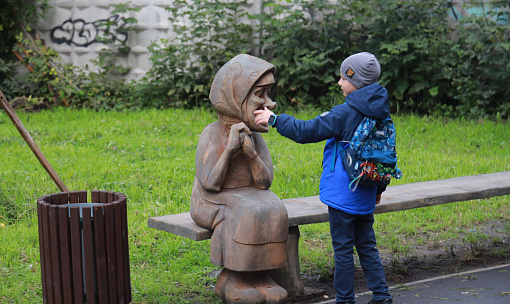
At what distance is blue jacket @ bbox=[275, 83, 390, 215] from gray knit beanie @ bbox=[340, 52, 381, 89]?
49mm

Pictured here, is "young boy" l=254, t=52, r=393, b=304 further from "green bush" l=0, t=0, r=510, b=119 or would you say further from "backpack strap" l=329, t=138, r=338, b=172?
"green bush" l=0, t=0, r=510, b=119

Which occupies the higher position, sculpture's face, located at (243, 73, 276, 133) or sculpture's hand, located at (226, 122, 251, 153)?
sculpture's face, located at (243, 73, 276, 133)

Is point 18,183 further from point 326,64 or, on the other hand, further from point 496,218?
point 326,64

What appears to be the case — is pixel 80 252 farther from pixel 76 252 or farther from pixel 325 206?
pixel 325 206

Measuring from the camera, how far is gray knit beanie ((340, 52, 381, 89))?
12.1 feet

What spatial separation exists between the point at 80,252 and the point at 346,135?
5.53ft

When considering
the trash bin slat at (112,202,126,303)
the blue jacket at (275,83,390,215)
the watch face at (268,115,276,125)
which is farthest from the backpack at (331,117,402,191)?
the trash bin slat at (112,202,126,303)

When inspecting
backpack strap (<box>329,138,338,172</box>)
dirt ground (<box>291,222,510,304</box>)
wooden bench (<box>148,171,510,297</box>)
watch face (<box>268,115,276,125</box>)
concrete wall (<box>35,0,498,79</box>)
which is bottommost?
dirt ground (<box>291,222,510,304</box>)

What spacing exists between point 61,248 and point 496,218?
14.0ft

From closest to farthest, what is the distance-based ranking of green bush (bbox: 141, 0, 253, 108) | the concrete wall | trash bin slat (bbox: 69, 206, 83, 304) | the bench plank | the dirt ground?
trash bin slat (bbox: 69, 206, 83, 304)
the bench plank
the dirt ground
green bush (bbox: 141, 0, 253, 108)
the concrete wall

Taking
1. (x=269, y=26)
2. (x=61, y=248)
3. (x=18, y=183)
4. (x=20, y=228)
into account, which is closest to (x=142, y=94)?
(x=269, y=26)

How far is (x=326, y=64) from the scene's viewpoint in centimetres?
996

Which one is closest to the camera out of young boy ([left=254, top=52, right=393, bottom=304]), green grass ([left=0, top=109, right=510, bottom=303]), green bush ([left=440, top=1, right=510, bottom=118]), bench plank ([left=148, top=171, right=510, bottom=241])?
young boy ([left=254, top=52, right=393, bottom=304])

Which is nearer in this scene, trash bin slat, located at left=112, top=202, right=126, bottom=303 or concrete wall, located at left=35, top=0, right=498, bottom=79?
trash bin slat, located at left=112, top=202, right=126, bottom=303
